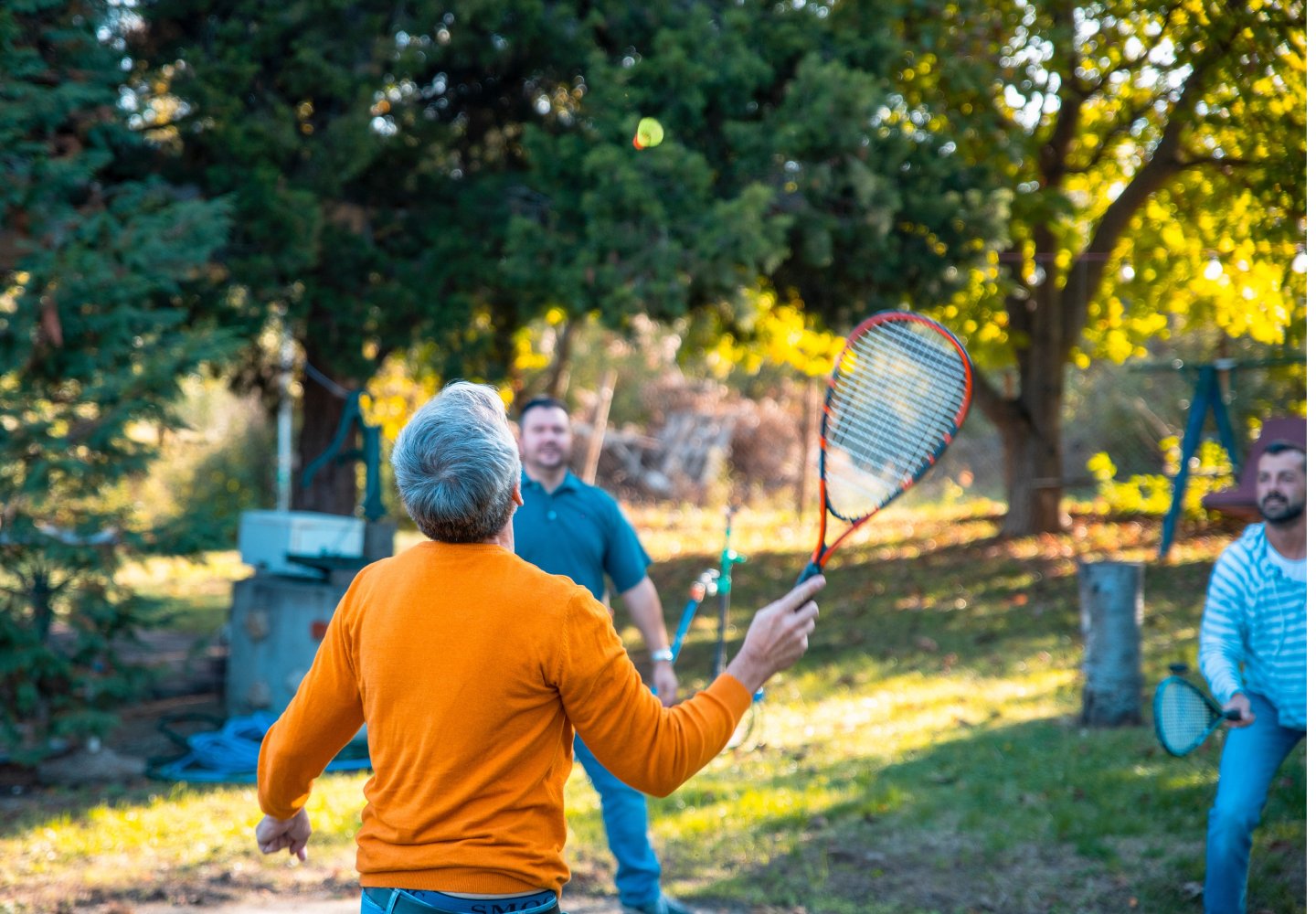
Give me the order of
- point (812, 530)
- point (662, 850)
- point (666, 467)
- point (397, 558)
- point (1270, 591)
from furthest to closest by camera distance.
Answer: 1. point (666, 467)
2. point (812, 530)
3. point (662, 850)
4. point (1270, 591)
5. point (397, 558)

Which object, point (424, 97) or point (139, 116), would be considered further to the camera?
point (424, 97)

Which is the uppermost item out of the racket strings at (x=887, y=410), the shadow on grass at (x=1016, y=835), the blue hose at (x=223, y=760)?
the racket strings at (x=887, y=410)

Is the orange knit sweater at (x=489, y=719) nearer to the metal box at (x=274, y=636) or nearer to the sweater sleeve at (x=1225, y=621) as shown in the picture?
the sweater sleeve at (x=1225, y=621)

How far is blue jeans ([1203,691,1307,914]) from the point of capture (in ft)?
14.1

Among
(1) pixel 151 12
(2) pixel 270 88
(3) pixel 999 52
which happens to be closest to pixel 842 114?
(3) pixel 999 52

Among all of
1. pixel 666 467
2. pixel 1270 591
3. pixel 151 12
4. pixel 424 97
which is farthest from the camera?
pixel 666 467

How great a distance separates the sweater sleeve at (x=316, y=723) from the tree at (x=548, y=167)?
22.4 feet

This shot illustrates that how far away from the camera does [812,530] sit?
17.8m

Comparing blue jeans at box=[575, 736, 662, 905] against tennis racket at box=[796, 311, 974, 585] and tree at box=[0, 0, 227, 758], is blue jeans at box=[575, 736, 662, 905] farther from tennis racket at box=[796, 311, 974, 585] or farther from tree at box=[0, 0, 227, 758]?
tree at box=[0, 0, 227, 758]

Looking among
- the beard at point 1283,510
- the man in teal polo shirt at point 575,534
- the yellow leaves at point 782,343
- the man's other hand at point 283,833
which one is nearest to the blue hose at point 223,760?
the man in teal polo shirt at point 575,534

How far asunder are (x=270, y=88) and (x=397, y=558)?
26.9ft

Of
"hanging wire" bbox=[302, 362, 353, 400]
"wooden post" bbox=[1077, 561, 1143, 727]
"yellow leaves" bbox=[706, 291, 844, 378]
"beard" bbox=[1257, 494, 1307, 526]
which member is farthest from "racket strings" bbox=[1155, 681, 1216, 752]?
Result: "hanging wire" bbox=[302, 362, 353, 400]

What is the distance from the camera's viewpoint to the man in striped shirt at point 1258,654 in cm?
433

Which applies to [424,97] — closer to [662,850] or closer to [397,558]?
[662,850]
